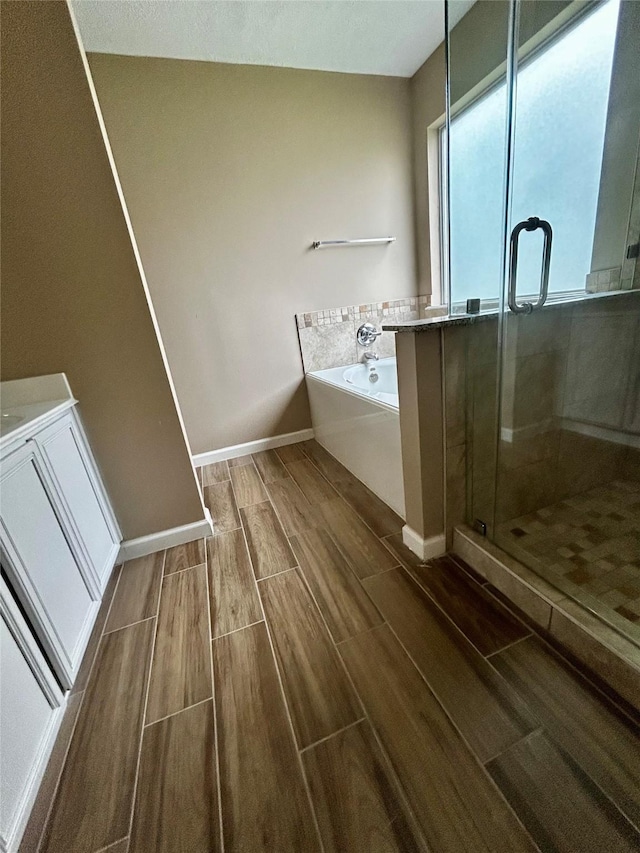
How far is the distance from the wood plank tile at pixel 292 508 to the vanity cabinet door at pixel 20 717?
3.27 feet

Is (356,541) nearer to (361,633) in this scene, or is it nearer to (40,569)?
(361,633)

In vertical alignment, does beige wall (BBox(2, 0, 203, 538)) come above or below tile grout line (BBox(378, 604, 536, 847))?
above

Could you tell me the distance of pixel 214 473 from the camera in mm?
2531

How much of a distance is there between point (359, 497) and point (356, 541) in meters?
0.38

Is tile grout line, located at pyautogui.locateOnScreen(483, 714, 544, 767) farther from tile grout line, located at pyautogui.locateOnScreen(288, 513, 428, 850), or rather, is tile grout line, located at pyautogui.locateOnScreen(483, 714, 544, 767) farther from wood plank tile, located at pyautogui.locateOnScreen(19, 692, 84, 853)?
wood plank tile, located at pyautogui.locateOnScreen(19, 692, 84, 853)

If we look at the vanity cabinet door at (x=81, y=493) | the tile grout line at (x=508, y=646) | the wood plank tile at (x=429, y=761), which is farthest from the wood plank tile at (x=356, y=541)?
the vanity cabinet door at (x=81, y=493)

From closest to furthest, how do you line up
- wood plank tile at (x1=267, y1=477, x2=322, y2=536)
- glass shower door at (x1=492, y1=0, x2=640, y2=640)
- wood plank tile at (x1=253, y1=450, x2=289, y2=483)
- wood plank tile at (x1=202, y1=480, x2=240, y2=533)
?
glass shower door at (x1=492, y1=0, x2=640, y2=640) < wood plank tile at (x1=267, y1=477, x2=322, y2=536) < wood plank tile at (x1=202, y1=480, x2=240, y2=533) < wood plank tile at (x1=253, y1=450, x2=289, y2=483)

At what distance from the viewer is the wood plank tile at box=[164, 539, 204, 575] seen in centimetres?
158

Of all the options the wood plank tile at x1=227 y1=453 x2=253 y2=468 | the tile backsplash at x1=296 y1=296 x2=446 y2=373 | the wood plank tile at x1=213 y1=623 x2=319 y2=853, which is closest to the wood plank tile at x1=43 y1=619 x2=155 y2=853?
the wood plank tile at x1=213 y1=623 x2=319 y2=853

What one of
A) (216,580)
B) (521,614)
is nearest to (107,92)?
(216,580)

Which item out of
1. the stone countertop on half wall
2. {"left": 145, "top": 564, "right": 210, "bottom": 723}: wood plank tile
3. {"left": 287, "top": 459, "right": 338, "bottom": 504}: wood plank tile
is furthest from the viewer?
{"left": 287, "top": 459, "right": 338, "bottom": 504}: wood plank tile

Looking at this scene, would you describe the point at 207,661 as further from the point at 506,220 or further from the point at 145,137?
the point at 145,137

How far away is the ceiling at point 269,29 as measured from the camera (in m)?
1.73

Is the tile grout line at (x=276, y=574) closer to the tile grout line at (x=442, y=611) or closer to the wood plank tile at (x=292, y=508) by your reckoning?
the wood plank tile at (x=292, y=508)
